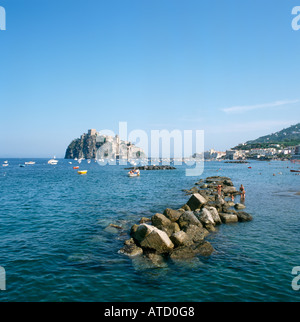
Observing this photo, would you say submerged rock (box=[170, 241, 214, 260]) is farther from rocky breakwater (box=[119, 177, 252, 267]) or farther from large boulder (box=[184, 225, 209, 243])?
large boulder (box=[184, 225, 209, 243])

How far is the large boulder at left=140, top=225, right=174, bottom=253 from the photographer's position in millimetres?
15125

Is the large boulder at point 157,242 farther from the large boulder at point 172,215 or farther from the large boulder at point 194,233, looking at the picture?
the large boulder at point 172,215

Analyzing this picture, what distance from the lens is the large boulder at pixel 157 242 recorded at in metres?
15.1

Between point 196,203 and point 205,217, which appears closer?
point 205,217

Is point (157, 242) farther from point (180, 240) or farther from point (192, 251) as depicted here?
point (192, 251)

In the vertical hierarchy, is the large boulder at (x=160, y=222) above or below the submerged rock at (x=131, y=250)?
above

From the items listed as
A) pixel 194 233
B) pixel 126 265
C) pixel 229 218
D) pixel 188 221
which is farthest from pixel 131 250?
pixel 229 218

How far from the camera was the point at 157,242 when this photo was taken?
1520cm

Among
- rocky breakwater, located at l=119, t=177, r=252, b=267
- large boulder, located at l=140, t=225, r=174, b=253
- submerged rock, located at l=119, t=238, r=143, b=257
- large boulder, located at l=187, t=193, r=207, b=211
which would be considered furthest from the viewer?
large boulder, located at l=187, t=193, r=207, b=211

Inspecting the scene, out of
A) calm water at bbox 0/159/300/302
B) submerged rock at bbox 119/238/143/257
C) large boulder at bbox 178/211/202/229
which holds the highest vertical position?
large boulder at bbox 178/211/202/229

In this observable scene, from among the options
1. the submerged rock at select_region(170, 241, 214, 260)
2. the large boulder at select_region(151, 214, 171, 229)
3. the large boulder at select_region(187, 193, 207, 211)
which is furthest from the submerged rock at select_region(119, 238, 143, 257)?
the large boulder at select_region(187, 193, 207, 211)

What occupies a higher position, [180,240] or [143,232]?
[143,232]

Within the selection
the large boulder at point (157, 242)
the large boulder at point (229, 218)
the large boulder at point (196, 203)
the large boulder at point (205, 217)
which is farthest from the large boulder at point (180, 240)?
the large boulder at point (196, 203)
